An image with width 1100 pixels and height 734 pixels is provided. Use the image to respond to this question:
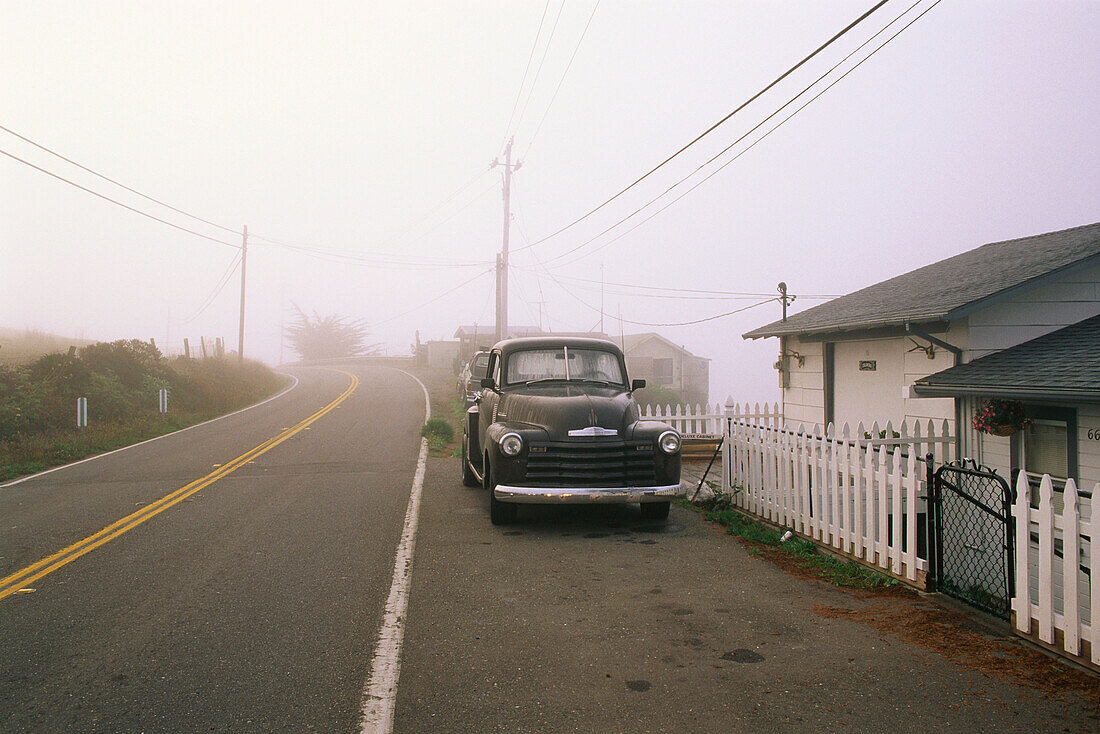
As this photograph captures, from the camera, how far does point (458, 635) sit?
478cm

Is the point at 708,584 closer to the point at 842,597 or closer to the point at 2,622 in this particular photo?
the point at 842,597

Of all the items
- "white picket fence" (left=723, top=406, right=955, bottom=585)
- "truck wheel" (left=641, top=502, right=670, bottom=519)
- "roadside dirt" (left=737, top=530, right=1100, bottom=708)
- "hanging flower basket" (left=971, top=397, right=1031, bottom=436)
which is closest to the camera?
"roadside dirt" (left=737, top=530, right=1100, bottom=708)

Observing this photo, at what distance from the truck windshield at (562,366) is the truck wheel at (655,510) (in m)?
1.83

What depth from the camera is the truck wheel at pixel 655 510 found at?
8.34 metres

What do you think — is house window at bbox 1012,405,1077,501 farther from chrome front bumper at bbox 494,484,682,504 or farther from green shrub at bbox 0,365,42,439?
green shrub at bbox 0,365,42,439

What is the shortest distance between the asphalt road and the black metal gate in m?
0.97

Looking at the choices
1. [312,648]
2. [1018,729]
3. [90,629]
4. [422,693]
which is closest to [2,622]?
[90,629]

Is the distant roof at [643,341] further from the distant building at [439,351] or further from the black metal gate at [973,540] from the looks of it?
the black metal gate at [973,540]

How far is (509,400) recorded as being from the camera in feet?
29.2

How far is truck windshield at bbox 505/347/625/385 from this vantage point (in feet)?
30.8

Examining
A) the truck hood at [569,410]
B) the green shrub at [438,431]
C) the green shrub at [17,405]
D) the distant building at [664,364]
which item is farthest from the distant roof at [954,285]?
the distant building at [664,364]

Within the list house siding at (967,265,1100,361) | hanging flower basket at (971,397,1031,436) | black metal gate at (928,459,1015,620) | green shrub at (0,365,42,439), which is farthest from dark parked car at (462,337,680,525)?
green shrub at (0,365,42,439)

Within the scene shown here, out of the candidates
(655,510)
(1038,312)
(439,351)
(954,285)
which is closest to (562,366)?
(655,510)

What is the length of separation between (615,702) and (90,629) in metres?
3.76
